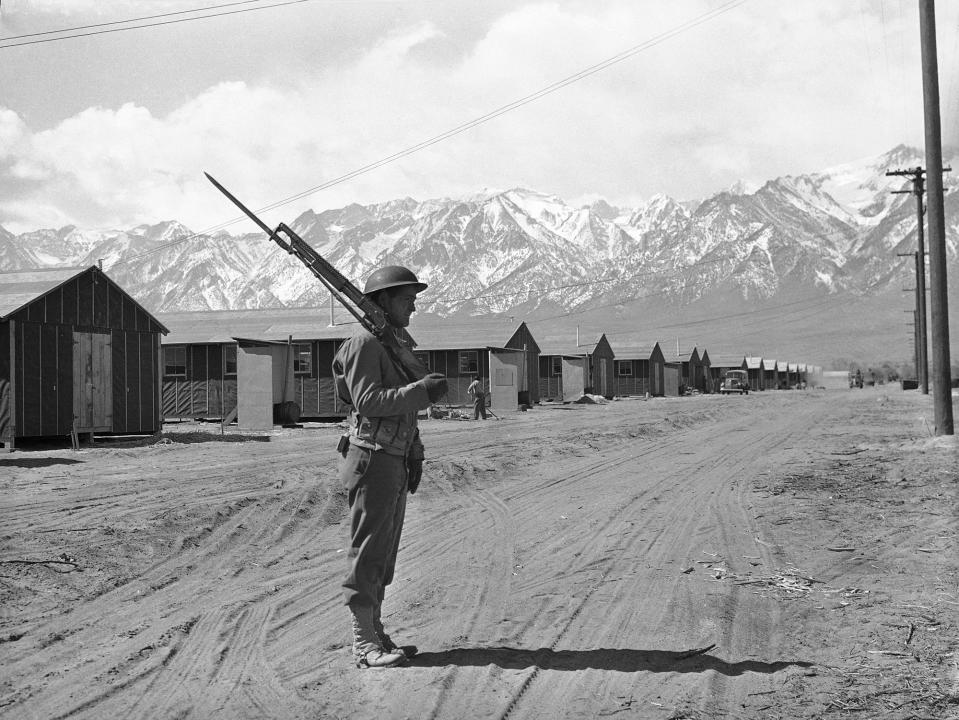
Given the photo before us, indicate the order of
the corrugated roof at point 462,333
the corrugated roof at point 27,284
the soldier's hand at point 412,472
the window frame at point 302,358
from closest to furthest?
the soldier's hand at point 412,472 < the corrugated roof at point 27,284 < the window frame at point 302,358 < the corrugated roof at point 462,333

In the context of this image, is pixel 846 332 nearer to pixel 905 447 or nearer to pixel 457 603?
pixel 905 447

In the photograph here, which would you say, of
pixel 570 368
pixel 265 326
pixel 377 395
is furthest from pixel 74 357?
pixel 570 368

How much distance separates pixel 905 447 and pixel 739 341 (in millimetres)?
174278

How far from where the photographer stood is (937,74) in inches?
741

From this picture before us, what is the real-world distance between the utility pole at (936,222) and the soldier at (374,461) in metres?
16.7

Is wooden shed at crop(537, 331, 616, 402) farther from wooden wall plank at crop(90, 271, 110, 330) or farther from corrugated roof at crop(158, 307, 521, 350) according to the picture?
wooden wall plank at crop(90, 271, 110, 330)

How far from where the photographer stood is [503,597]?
6.33m

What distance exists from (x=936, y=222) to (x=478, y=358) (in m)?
21.7

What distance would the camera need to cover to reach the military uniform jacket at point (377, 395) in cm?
456

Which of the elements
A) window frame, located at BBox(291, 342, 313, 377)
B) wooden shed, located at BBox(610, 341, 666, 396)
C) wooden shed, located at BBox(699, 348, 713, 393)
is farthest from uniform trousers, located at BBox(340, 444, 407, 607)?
wooden shed, located at BBox(699, 348, 713, 393)

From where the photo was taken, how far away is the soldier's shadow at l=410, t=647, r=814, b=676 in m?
4.73

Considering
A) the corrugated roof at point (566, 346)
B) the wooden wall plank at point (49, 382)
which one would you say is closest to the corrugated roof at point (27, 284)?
the wooden wall plank at point (49, 382)

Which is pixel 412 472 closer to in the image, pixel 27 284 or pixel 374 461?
pixel 374 461

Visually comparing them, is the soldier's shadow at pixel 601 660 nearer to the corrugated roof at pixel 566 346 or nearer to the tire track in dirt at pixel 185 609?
the tire track in dirt at pixel 185 609
